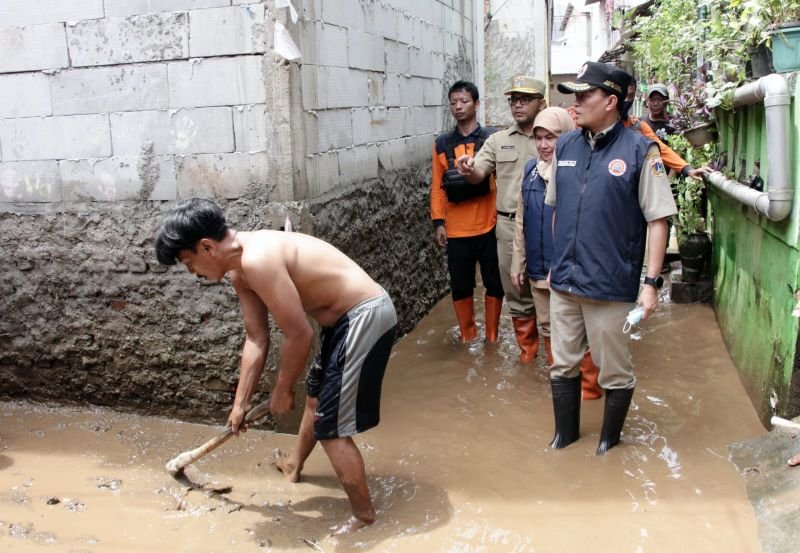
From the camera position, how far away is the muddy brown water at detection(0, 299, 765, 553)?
3.30 metres

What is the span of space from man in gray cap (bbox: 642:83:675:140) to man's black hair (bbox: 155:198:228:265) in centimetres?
592

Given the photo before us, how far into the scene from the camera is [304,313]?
123 inches

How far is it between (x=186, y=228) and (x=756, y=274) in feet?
11.2

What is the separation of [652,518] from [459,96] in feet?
11.5

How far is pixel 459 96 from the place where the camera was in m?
5.77

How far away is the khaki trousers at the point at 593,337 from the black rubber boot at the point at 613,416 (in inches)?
1.9

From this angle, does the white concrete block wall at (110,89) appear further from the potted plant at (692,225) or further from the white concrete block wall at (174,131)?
the potted plant at (692,225)

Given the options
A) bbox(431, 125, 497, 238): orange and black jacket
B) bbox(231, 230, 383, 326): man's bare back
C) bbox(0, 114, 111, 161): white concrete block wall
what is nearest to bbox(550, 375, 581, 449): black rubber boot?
bbox(231, 230, 383, 326): man's bare back

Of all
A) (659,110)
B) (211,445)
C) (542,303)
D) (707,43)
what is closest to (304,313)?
(211,445)

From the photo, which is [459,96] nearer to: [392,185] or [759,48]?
[392,185]

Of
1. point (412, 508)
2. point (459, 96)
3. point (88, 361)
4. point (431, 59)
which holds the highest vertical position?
point (431, 59)

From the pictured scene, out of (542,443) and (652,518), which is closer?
(652,518)

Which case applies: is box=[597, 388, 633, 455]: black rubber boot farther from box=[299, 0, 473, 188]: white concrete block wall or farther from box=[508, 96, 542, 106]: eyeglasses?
box=[508, 96, 542, 106]: eyeglasses

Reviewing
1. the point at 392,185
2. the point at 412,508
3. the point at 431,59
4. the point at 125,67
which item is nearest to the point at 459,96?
the point at 392,185
